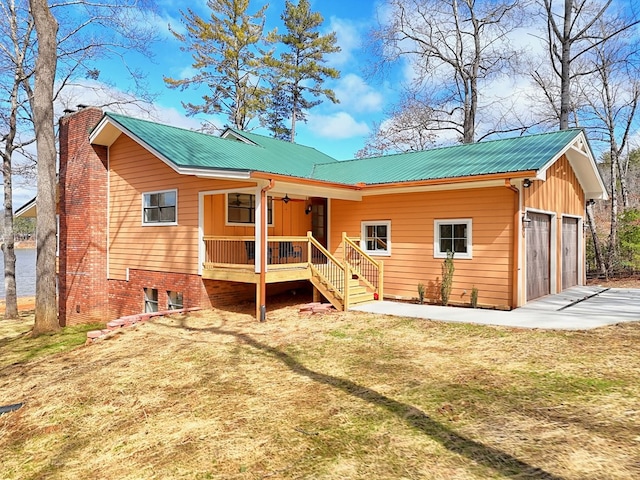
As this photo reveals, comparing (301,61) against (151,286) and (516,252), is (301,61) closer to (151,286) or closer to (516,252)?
(151,286)

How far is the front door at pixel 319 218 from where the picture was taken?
44.9 feet

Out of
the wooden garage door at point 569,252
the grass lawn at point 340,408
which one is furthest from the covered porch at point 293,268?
the wooden garage door at point 569,252

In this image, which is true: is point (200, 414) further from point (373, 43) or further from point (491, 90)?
point (491, 90)

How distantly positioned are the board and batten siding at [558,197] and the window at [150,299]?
33.8 feet

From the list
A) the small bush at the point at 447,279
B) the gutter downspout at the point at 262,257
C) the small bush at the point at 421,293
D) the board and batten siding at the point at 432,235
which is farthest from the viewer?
the small bush at the point at 421,293

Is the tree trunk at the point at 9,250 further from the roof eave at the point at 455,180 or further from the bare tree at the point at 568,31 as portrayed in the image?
the bare tree at the point at 568,31

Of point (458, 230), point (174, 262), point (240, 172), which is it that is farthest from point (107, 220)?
point (458, 230)

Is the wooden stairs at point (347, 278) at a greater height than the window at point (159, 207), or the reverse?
the window at point (159, 207)

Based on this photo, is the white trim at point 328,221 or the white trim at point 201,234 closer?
the white trim at point 201,234

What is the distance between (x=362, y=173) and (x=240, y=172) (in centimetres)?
559

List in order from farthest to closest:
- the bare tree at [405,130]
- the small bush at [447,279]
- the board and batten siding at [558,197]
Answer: the bare tree at [405,130] → the board and batten siding at [558,197] → the small bush at [447,279]

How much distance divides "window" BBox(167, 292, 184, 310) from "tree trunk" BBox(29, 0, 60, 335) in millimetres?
3075

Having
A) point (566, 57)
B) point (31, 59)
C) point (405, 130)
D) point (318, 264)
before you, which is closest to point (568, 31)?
point (566, 57)

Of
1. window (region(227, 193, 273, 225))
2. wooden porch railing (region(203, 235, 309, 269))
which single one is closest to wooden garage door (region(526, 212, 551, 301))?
wooden porch railing (region(203, 235, 309, 269))
